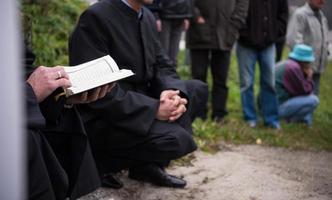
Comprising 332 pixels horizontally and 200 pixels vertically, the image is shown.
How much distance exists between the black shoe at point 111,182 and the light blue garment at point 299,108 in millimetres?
3078

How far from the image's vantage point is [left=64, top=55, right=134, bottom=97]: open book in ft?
8.71

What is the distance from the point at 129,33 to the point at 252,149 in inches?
75.0

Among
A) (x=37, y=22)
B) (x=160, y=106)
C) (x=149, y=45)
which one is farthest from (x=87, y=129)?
(x=37, y=22)

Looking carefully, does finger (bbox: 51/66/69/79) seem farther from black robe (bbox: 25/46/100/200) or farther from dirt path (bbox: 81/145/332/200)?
dirt path (bbox: 81/145/332/200)

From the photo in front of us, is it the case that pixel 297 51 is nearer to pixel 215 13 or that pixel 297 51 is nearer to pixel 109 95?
pixel 215 13

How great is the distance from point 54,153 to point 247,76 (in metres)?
3.40

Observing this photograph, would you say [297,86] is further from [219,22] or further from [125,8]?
[125,8]

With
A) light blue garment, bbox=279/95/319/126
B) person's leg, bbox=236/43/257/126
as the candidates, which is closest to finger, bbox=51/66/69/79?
person's leg, bbox=236/43/257/126

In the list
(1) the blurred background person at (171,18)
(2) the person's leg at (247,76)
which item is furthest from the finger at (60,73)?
(2) the person's leg at (247,76)

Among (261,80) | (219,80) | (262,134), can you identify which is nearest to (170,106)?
(262,134)

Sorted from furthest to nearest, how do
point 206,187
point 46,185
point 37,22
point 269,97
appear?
point 269,97
point 37,22
point 206,187
point 46,185

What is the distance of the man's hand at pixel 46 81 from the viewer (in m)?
2.55

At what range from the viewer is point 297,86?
6.15 metres

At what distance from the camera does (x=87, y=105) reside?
3.29 metres
